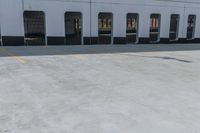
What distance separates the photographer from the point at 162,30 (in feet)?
63.1

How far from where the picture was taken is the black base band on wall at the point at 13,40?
47.7ft

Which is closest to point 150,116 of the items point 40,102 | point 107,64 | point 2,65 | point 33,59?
point 40,102

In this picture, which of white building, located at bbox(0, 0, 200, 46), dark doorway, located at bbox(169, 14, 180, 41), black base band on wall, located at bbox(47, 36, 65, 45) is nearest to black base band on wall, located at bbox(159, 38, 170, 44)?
white building, located at bbox(0, 0, 200, 46)

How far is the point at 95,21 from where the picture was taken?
643 inches

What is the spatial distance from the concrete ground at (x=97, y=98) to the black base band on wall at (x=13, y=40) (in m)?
5.22

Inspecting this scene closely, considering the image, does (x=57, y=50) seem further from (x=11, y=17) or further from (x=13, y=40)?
(x=11, y=17)

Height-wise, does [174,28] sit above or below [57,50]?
above

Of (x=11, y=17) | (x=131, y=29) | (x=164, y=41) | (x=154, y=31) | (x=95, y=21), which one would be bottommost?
(x=164, y=41)

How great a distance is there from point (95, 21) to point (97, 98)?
11.1 meters

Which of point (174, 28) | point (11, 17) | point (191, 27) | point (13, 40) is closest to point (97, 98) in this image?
point (13, 40)

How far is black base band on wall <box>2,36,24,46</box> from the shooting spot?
47.7 ft

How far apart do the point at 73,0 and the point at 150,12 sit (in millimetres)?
5508

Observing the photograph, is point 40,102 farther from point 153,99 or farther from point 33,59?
point 33,59

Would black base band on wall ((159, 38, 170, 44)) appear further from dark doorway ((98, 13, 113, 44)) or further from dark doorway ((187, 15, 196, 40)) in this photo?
dark doorway ((98, 13, 113, 44))
